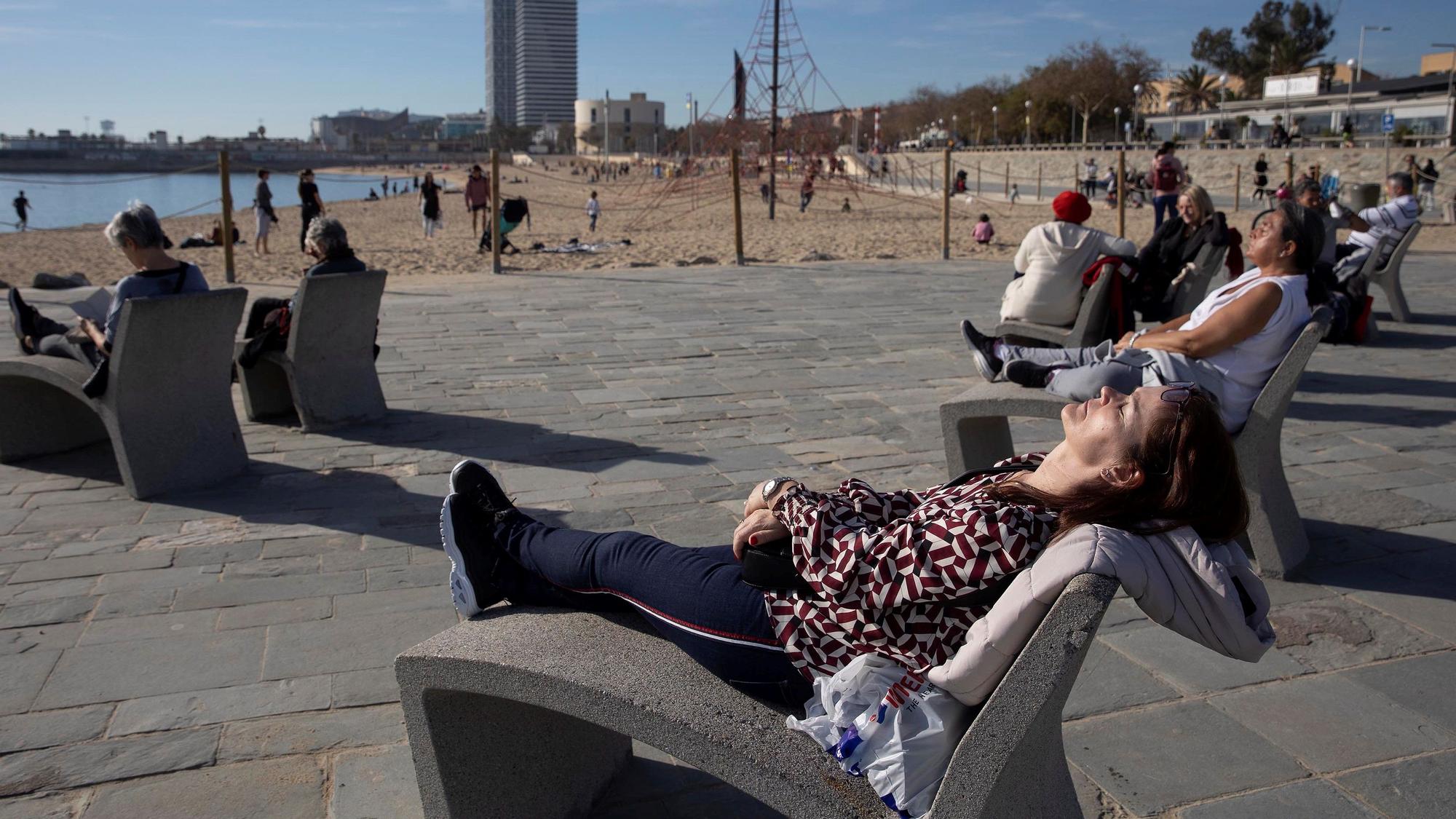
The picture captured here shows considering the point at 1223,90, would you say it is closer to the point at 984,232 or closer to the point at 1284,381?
the point at 984,232

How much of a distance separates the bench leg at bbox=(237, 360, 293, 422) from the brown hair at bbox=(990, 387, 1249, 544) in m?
5.17

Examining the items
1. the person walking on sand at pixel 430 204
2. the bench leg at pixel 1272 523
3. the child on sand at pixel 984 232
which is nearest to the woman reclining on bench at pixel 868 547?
the bench leg at pixel 1272 523

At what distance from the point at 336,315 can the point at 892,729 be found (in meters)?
4.81

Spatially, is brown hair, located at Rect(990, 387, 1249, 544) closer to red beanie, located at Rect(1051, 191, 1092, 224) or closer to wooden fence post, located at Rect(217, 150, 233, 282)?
red beanie, located at Rect(1051, 191, 1092, 224)

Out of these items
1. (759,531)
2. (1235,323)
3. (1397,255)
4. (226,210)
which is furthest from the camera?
(226,210)

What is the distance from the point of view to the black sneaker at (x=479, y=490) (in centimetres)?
262

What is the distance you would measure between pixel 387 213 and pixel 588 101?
127 metres

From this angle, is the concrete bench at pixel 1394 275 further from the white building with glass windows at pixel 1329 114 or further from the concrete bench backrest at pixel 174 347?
the white building with glass windows at pixel 1329 114

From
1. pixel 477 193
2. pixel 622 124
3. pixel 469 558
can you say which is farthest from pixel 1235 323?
pixel 622 124

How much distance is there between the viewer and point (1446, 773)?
261 cm

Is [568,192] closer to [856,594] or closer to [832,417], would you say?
[832,417]

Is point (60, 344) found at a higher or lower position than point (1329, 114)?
lower

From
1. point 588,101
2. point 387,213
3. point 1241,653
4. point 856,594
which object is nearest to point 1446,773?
point 1241,653

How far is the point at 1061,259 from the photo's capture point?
258 inches
